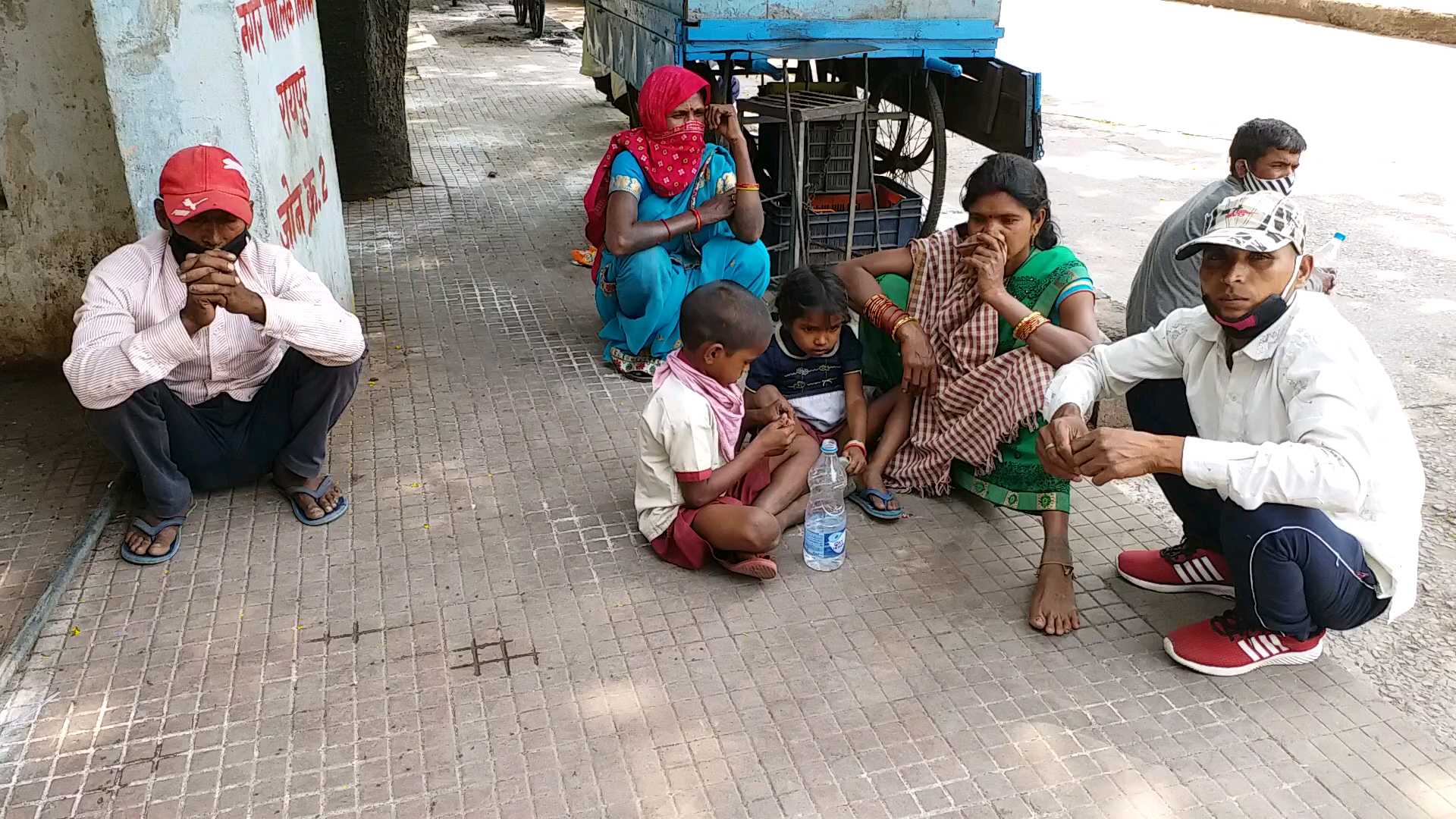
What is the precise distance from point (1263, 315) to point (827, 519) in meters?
1.26

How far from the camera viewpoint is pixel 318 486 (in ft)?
10.9

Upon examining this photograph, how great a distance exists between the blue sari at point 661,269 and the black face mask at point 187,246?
5.02 feet

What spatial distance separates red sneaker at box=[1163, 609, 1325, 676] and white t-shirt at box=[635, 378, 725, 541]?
132cm

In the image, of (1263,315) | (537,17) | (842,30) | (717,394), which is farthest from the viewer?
(537,17)

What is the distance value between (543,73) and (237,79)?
8672 millimetres

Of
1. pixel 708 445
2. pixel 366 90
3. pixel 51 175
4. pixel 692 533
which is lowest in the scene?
pixel 692 533

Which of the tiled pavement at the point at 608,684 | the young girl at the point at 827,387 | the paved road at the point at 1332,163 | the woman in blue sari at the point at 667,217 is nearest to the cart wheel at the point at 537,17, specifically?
the paved road at the point at 1332,163

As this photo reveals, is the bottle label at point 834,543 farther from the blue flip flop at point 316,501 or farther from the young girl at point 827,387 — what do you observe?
the blue flip flop at point 316,501

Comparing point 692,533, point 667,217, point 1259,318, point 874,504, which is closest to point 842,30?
point 667,217

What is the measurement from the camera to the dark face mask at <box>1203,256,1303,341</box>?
97.3 inches

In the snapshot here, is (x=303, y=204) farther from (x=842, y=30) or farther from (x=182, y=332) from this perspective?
(x=842, y=30)

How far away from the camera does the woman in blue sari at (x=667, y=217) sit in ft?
13.6

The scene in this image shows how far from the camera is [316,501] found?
3.28 m

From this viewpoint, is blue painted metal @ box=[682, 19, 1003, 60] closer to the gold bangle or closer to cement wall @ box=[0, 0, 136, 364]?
the gold bangle
